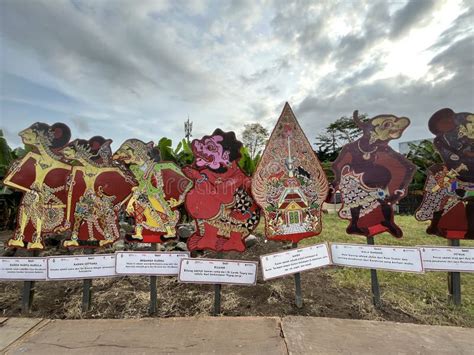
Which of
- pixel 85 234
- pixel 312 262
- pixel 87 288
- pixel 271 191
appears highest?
pixel 271 191

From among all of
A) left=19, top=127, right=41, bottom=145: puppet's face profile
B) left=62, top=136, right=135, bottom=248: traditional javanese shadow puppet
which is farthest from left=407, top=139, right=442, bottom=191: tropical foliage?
left=19, top=127, right=41, bottom=145: puppet's face profile

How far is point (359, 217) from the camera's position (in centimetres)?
295

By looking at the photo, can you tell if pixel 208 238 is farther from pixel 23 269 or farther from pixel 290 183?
pixel 23 269

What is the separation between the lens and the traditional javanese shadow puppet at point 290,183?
2883 mm

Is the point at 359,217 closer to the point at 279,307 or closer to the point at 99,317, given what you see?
the point at 279,307

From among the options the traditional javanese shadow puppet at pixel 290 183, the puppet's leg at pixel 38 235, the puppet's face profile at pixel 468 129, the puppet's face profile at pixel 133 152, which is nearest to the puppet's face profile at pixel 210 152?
the traditional javanese shadow puppet at pixel 290 183

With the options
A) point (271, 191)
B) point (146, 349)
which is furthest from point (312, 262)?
point (146, 349)

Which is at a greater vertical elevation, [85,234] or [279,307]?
[85,234]

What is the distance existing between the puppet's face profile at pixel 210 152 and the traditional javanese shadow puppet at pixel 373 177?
53.1 inches

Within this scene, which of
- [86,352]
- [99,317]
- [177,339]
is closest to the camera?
[86,352]

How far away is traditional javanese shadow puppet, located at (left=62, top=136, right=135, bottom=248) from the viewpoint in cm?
296

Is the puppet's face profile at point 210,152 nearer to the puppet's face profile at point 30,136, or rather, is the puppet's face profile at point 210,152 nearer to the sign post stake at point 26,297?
the puppet's face profile at point 30,136

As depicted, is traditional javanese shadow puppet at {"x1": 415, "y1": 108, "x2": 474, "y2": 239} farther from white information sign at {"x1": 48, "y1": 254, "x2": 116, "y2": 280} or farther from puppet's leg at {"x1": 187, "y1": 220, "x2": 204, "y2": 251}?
white information sign at {"x1": 48, "y1": 254, "x2": 116, "y2": 280}

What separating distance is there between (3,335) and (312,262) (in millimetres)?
3208
